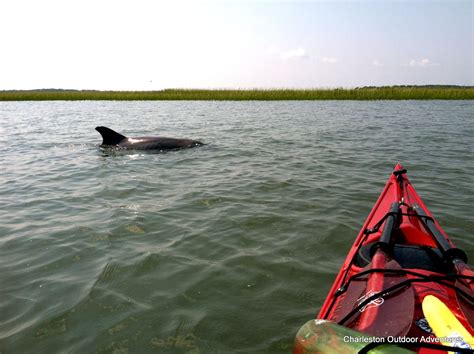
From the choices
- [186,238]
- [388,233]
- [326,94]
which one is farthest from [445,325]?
[326,94]

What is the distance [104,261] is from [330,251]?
3.21 m

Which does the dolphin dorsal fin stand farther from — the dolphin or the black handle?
the black handle

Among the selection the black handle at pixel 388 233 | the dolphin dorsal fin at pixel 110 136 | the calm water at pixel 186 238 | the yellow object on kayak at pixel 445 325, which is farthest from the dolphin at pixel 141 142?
the yellow object on kayak at pixel 445 325

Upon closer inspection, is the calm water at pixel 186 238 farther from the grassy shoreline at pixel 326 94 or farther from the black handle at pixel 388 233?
the grassy shoreline at pixel 326 94

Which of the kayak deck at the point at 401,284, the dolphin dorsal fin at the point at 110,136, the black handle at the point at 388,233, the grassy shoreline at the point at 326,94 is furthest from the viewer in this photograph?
the grassy shoreline at the point at 326,94

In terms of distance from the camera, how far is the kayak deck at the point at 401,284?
2.44m


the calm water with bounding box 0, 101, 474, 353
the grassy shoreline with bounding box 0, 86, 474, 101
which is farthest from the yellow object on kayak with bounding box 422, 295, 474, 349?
the grassy shoreline with bounding box 0, 86, 474, 101

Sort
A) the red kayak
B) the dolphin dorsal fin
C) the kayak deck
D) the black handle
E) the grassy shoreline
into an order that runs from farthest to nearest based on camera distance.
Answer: the grassy shoreline → the dolphin dorsal fin → the black handle → the kayak deck → the red kayak

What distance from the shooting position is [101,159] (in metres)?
11.2

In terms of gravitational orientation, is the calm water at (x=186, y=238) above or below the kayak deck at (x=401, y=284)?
below

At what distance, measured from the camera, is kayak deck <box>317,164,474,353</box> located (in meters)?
2.44

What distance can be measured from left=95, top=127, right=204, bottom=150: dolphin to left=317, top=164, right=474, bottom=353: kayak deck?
931 centimetres

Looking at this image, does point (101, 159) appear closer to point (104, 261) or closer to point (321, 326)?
point (104, 261)

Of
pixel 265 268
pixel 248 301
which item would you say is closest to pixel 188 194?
pixel 265 268
